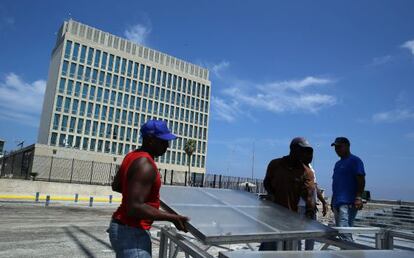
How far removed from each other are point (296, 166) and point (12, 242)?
632 cm

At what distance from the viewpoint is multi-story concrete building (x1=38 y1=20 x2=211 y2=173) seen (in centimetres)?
6178

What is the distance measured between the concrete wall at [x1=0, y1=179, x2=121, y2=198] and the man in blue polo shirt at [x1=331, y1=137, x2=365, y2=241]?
77.7 ft

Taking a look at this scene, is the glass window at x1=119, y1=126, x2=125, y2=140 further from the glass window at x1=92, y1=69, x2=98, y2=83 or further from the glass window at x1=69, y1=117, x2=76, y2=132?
the glass window at x1=92, y1=69, x2=98, y2=83

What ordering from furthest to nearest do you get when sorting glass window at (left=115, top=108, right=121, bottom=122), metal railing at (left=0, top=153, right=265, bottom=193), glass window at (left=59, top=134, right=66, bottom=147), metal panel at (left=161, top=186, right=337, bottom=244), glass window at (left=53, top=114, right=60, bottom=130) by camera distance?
glass window at (left=115, top=108, right=121, bottom=122) → glass window at (left=59, top=134, right=66, bottom=147) → glass window at (left=53, top=114, right=60, bottom=130) → metal railing at (left=0, top=153, right=265, bottom=193) → metal panel at (left=161, top=186, right=337, bottom=244)

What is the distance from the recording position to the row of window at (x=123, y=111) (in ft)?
204

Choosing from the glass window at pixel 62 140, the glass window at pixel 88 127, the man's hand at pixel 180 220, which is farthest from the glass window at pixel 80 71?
the man's hand at pixel 180 220

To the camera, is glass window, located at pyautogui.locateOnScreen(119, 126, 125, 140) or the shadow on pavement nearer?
the shadow on pavement

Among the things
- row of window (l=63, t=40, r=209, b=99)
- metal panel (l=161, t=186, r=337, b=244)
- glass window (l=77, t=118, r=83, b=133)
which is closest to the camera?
metal panel (l=161, t=186, r=337, b=244)

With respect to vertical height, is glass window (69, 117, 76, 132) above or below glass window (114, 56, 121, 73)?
below

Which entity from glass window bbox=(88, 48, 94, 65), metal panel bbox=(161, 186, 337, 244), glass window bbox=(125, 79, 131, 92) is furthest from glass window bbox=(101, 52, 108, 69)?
metal panel bbox=(161, 186, 337, 244)

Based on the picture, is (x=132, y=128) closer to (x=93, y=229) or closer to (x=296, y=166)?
(x=93, y=229)

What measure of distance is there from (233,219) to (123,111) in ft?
232

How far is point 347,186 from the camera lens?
505 cm

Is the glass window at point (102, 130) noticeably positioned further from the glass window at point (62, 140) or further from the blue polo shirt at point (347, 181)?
the blue polo shirt at point (347, 181)
